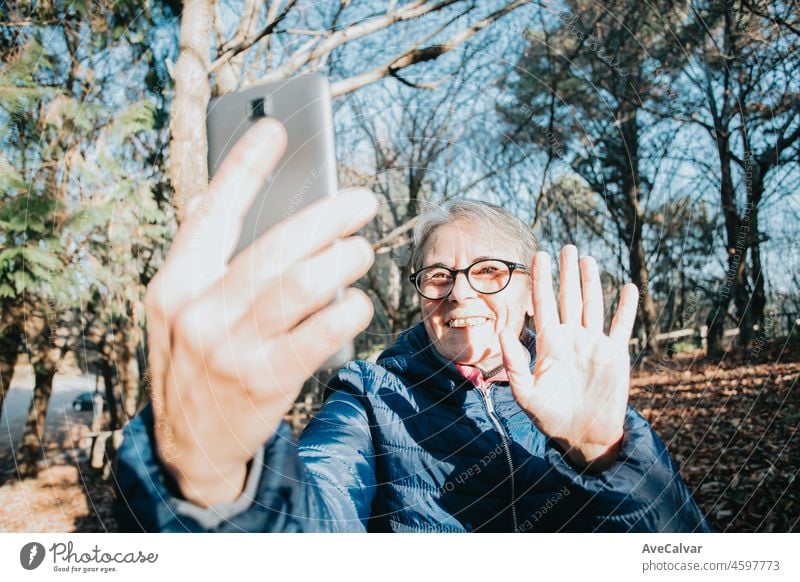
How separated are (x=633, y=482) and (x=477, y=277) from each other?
39 centimetres

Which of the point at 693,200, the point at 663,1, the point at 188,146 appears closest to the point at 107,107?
the point at 188,146

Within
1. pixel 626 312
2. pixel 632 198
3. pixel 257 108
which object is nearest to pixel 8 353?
pixel 257 108

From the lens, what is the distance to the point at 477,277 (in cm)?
82

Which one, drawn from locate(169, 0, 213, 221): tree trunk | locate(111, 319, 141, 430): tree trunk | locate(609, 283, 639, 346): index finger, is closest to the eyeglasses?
locate(609, 283, 639, 346): index finger

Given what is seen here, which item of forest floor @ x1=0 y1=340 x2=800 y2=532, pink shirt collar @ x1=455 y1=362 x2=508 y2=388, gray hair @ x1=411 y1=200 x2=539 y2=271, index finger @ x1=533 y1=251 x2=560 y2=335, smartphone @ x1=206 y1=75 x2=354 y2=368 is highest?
smartphone @ x1=206 y1=75 x2=354 y2=368

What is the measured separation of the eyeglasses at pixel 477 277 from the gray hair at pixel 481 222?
4 cm

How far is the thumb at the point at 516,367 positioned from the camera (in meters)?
0.60

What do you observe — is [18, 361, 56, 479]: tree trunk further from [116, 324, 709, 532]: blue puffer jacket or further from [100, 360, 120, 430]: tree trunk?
[116, 324, 709, 532]: blue puffer jacket

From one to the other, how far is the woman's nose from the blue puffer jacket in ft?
0.31

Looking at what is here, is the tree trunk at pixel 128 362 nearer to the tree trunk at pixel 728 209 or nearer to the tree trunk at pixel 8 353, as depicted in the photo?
the tree trunk at pixel 8 353

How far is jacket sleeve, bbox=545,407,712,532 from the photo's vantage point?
0.59m
